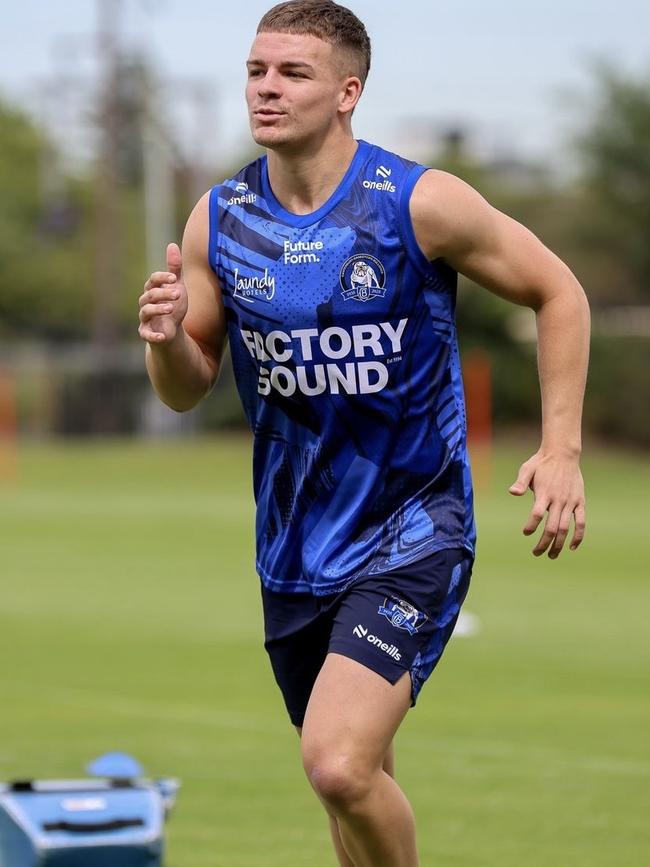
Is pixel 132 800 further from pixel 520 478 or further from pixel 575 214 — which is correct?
pixel 575 214

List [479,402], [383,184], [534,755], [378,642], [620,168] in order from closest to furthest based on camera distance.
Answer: [378,642] < [383,184] < [534,755] < [479,402] < [620,168]

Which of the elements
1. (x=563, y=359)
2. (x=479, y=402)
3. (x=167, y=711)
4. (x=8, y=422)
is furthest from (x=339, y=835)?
(x=8, y=422)

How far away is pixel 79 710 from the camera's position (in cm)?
969

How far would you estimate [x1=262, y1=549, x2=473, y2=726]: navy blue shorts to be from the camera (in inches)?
186

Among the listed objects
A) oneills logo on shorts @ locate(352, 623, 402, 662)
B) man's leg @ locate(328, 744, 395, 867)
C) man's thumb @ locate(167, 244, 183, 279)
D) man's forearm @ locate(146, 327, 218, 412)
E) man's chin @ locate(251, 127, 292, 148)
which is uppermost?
man's chin @ locate(251, 127, 292, 148)

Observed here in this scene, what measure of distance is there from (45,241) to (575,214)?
23549 mm

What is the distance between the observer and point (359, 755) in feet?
14.8

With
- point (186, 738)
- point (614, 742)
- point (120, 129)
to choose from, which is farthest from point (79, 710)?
point (120, 129)

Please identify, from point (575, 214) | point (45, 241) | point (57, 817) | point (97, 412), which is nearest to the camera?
point (57, 817)

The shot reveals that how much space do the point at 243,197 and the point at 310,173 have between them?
0.25 metres

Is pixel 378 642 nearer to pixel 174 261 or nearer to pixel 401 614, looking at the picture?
pixel 401 614

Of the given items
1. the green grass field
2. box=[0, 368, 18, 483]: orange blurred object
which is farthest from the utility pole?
the green grass field

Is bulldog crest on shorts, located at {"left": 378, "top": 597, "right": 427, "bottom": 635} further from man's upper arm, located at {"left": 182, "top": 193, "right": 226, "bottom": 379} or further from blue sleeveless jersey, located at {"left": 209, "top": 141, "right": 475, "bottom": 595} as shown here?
man's upper arm, located at {"left": 182, "top": 193, "right": 226, "bottom": 379}

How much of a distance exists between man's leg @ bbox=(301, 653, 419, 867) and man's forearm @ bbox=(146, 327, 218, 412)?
3.11 feet
